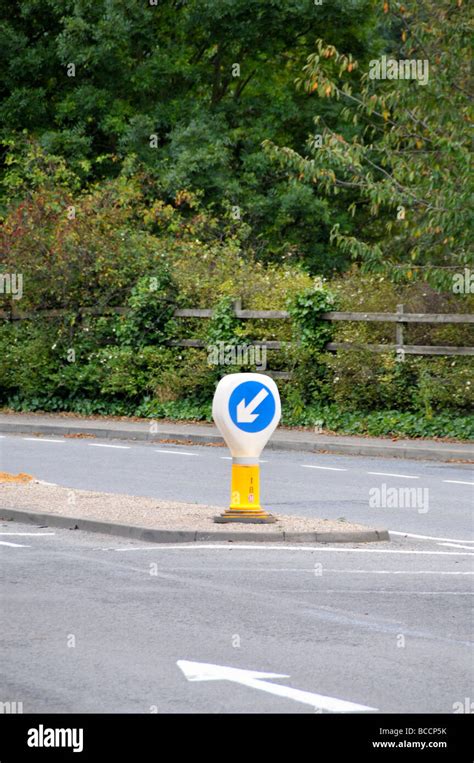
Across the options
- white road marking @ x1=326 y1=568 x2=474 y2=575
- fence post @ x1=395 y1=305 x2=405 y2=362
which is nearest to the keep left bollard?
white road marking @ x1=326 y1=568 x2=474 y2=575

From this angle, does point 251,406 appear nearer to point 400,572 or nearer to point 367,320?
point 400,572

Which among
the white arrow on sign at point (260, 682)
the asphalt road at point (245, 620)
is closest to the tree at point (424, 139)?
the asphalt road at point (245, 620)

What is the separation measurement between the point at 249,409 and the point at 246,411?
3 centimetres

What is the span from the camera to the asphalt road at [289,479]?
14453mm

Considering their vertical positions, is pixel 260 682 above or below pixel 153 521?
below

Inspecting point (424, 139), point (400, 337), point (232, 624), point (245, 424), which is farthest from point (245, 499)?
point (424, 139)

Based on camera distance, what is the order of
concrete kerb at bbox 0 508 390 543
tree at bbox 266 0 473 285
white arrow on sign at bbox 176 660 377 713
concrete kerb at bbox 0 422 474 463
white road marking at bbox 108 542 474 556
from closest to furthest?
1. white arrow on sign at bbox 176 660 377 713
2. white road marking at bbox 108 542 474 556
3. concrete kerb at bbox 0 508 390 543
4. concrete kerb at bbox 0 422 474 463
5. tree at bbox 266 0 473 285

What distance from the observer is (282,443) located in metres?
23.2

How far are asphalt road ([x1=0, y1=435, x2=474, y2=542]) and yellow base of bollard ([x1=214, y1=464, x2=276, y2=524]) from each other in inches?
48.8

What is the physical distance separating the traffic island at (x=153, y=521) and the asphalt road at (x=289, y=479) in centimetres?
94

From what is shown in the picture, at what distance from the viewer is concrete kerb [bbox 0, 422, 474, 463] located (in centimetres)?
2164

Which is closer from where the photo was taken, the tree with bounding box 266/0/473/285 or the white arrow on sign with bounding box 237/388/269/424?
the white arrow on sign with bounding box 237/388/269/424

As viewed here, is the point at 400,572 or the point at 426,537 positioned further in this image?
the point at 426,537

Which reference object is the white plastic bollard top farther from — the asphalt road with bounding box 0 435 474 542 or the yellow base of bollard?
the asphalt road with bounding box 0 435 474 542
